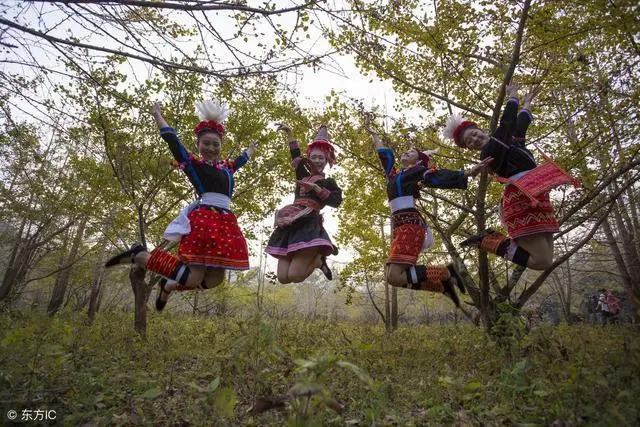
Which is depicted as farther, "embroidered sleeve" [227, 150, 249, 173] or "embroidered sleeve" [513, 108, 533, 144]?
"embroidered sleeve" [227, 150, 249, 173]

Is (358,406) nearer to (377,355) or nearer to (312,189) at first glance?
(377,355)

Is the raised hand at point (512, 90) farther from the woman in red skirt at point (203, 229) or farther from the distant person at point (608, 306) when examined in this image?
the distant person at point (608, 306)

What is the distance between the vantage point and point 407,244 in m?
5.07

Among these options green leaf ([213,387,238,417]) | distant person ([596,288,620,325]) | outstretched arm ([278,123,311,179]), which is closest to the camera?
green leaf ([213,387,238,417])

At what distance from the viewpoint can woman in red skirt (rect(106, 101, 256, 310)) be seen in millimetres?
4453

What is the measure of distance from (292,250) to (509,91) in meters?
3.65

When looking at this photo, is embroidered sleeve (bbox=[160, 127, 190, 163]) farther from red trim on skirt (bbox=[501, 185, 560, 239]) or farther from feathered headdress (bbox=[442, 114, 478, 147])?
red trim on skirt (bbox=[501, 185, 560, 239])

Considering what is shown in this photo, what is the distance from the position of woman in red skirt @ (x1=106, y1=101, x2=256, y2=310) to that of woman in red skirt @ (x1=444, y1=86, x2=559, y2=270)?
3222 mm

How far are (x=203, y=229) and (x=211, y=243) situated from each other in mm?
196

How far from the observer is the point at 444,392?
3.33 metres

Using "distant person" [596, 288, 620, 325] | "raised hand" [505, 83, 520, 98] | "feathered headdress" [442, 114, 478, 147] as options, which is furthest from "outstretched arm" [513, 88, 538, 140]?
"distant person" [596, 288, 620, 325]

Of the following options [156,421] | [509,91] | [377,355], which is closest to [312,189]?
[377,355]

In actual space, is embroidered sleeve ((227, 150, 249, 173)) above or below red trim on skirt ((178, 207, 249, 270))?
above

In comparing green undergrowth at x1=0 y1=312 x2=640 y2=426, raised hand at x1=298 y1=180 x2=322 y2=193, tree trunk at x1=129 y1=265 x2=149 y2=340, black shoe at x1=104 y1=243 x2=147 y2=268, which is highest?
raised hand at x1=298 y1=180 x2=322 y2=193
